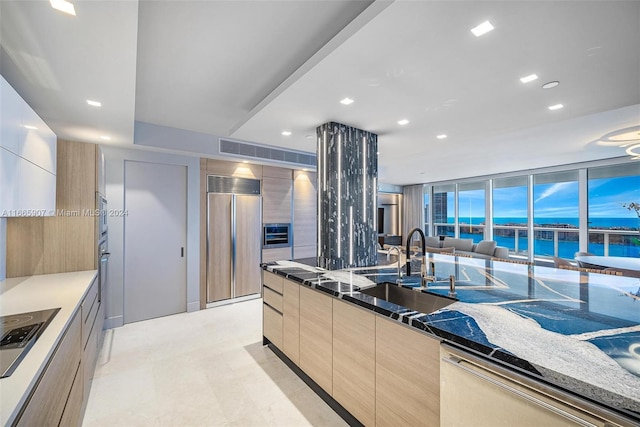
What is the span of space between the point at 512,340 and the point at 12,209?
8.87ft

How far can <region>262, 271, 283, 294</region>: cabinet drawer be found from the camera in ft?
8.75

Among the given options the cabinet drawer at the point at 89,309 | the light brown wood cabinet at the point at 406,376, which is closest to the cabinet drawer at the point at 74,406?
the cabinet drawer at the point at 89,309

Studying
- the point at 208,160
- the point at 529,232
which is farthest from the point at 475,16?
the point at 529,232

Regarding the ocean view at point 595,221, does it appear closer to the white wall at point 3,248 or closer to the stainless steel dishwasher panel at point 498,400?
the stainless steel dishwasher panel at point 498,400

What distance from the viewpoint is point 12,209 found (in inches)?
62.1

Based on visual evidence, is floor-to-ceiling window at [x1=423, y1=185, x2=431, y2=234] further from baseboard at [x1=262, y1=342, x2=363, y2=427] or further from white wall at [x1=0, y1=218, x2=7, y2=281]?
white wall at [x1=0, y1=218, x2=7, y2=281]

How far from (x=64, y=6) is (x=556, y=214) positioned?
8775 mm

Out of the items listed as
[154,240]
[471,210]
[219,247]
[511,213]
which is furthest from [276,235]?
[511,213]

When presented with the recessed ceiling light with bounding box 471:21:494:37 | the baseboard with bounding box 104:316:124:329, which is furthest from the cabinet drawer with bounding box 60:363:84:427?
the recessed ceiling light with bounding box 471:21:494:37

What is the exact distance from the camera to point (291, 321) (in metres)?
2.47

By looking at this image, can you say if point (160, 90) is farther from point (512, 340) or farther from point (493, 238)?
point (493, 238)

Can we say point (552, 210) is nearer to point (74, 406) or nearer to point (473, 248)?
point (473, 248)

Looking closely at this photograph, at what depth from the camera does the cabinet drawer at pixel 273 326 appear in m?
2.67

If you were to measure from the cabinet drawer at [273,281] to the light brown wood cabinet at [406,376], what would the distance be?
1305 mm
